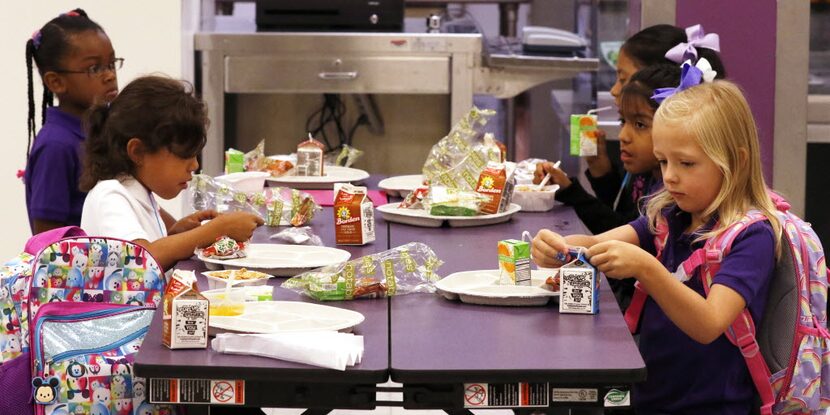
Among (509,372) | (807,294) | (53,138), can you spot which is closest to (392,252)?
(509,372)

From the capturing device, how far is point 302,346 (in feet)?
6.77

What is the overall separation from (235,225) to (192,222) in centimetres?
43

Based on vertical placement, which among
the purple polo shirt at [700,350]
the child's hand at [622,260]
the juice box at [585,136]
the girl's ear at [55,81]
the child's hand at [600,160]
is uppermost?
the girl's ear at [55,81]

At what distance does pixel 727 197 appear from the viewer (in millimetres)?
2525

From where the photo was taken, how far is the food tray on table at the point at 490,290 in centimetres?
247

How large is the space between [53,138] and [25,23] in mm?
2098

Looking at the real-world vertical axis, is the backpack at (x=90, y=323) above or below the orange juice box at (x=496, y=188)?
below

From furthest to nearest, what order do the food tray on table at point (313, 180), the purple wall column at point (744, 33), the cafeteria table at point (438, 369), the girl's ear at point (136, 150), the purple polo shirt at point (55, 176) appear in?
the purple wall column at point (744, 33), the food tray on table at point (313, 180), the purple polo shirt at point (55, 176), the girl's ear at point (136, 150), the cafeteria table at point (438, 369)

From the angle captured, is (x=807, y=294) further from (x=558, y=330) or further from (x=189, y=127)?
(x=189, y=127)

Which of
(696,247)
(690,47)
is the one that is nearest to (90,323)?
(696,247)

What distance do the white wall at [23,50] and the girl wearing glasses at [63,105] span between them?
1461 millimetres

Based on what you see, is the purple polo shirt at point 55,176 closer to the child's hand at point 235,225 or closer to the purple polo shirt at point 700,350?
the child's hand at point 235,225

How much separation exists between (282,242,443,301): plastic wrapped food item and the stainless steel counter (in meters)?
3.24

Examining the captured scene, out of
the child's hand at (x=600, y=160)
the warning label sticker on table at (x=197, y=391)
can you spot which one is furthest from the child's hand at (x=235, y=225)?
the child's hand at (x=600, y=160)
